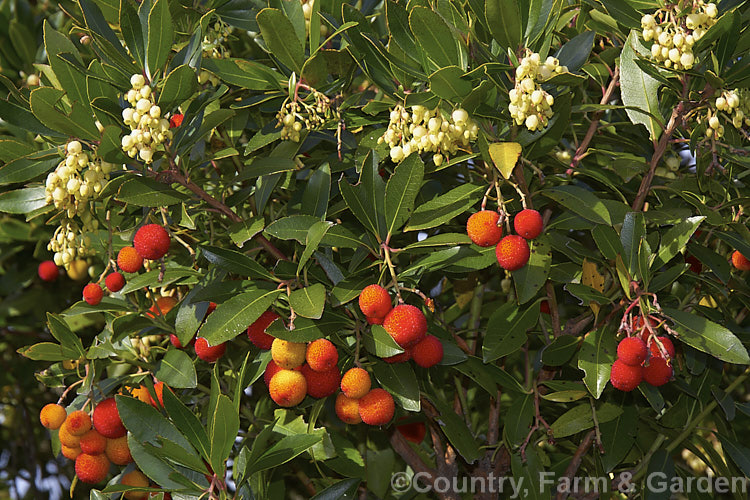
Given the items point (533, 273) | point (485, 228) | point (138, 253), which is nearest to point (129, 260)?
point (138, 253)

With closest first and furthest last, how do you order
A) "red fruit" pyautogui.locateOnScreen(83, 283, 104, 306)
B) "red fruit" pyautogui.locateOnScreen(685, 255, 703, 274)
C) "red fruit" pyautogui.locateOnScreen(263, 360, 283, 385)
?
1. "red fruit" pyautogui.locateOnScreen(263, 360, 283, 385)
2. "red fruit" pyautogui.locateOnScreen(83, 283, 104, 306)
3. "red fruit" pyautogui.locateOnScreen(685, 255, 703, 274)

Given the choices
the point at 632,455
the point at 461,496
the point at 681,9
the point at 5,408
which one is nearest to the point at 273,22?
the point at 681,9

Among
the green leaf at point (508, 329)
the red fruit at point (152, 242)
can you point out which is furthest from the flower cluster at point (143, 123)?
the green leaf at point (508, 329)

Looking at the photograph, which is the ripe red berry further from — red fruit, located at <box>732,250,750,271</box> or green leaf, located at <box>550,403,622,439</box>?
red fruit, located at <box>732,250,750,271</box>

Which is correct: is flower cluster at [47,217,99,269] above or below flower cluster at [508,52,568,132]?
below

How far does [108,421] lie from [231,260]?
0.52 m

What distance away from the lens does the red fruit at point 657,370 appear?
5.25ft

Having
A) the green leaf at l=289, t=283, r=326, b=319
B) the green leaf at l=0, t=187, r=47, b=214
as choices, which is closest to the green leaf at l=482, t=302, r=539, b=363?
the green leaf at l=289, t=283, r=326, b=319

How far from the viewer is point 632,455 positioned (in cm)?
213

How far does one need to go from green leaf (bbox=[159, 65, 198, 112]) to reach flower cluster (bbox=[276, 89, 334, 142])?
0.68 feet

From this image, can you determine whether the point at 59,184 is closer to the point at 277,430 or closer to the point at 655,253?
the point at 277,430

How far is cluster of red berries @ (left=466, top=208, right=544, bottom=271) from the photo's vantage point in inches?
63.9

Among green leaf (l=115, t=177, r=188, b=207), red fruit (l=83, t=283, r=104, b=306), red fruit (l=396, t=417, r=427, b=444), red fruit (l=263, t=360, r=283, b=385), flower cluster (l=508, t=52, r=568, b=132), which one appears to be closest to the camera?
flower cluster (l=508, t=52, r=568, b=132)

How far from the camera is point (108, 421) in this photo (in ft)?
5.92
